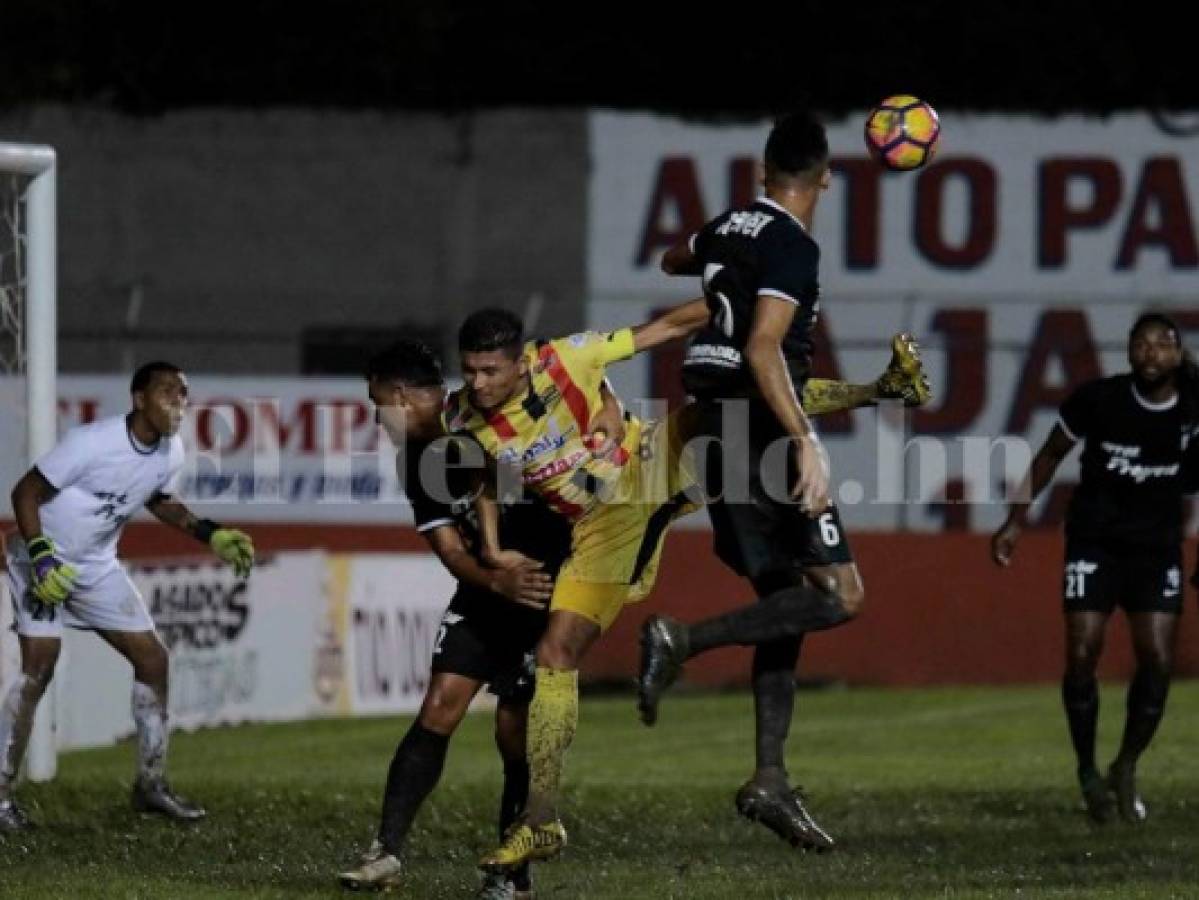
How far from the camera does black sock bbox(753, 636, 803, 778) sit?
38.1 feet

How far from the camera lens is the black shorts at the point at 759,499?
1122 cm

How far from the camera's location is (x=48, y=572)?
45.0 feet

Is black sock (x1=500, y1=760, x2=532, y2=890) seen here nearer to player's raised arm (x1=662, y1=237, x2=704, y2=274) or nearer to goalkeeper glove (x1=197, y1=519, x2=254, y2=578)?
player's raised arm (x1=662, y1=237, x2=704, y2=274)

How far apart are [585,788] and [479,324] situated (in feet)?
18.1

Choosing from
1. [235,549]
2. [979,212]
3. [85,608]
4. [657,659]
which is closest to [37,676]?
[85,608]

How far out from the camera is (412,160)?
30094mm

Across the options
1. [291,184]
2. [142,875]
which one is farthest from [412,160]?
[142,875]

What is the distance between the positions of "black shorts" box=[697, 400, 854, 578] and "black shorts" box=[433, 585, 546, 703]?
869 millimetres

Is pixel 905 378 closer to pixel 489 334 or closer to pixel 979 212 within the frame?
pixel 489 334

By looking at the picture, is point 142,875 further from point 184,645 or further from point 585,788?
point 184,645

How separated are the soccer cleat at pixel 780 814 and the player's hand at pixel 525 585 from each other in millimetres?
1235

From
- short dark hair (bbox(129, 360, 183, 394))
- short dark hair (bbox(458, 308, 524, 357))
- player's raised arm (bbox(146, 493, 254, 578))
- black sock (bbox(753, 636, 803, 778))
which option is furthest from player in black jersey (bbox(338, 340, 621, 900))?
player's raised arm (bbox(146, 493, 254, 578))

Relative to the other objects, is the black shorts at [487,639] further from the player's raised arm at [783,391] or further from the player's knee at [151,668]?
the player's knee at [151,668]

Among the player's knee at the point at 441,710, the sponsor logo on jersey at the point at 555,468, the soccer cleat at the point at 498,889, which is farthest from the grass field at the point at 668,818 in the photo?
the sponsor logo on jersey at the point at 555,468
